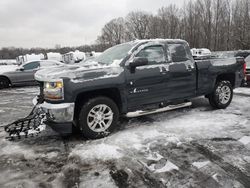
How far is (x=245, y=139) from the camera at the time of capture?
446 centimetres

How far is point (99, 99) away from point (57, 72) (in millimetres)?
883

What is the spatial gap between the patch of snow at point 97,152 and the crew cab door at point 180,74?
6.43ft

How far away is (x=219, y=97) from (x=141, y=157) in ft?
11.8

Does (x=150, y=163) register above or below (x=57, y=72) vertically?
below

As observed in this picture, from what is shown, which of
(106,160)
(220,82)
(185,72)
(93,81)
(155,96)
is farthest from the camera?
(220,82)

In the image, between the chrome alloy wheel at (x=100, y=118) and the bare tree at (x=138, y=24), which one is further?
the bare tree at (x=138, y=24)

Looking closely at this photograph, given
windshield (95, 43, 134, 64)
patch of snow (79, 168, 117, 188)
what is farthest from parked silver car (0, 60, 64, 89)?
patch of snow (79, 168, 117, 188)

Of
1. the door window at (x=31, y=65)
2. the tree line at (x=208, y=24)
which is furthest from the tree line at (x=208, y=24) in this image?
the door window at (x=31, y=65)

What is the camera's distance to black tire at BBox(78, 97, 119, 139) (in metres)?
4.46

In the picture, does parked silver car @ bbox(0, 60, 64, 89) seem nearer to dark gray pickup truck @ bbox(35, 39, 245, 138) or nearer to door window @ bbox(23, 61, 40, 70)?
door window @ bbox(23, 61, 40, 70)

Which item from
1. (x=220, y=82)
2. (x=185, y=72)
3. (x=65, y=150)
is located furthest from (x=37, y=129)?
(x=220, y=82)

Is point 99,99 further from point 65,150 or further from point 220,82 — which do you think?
point 220,82

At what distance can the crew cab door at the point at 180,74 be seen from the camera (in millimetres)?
5445

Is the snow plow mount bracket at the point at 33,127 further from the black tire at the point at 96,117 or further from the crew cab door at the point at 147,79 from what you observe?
the crew cab door at the point at 147,79
